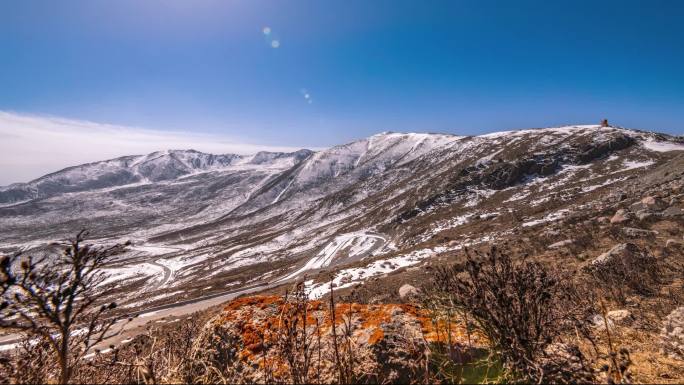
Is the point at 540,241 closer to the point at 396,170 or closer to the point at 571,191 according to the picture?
the point at 571,191

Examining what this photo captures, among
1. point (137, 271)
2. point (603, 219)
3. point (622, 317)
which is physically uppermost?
point (622, 317)

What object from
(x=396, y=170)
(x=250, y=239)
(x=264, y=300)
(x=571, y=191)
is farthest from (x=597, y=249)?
(x=396, y=170)

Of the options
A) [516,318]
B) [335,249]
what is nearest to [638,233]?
[516,318]

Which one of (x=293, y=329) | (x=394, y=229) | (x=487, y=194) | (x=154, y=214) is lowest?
(x=154, y=214)

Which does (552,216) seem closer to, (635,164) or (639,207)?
(639,207)

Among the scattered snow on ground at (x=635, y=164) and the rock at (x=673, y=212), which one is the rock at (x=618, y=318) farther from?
the scattered snow on ground at (x=635, y=164)

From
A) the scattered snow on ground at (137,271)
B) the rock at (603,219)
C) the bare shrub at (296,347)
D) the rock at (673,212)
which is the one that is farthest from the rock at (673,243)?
the scattered snow on ground at (137,271)

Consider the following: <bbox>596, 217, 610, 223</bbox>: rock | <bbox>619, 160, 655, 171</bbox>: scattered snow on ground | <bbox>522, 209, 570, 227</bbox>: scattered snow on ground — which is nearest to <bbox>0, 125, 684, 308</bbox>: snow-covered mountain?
<bbox>522, 209, 570, 227</bbox>: scattered snow on ground
